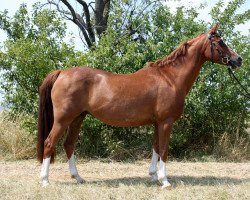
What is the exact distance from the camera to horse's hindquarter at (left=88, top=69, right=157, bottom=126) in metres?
5.80

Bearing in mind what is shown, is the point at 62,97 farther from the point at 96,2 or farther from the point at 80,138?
the point at 96,2

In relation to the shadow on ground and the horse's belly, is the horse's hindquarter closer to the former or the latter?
the horse's belly

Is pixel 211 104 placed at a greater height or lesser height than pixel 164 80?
lesser

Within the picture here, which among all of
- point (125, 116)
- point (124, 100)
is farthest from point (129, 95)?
point (125, 116)

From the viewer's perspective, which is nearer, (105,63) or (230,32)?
(105,63)

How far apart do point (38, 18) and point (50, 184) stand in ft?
14.7

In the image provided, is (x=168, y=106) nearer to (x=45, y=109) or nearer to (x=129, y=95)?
(x=129, y=95)

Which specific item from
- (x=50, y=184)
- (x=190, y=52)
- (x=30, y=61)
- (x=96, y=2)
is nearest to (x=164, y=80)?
(x=190, y=52)

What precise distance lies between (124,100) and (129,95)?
0.34ft

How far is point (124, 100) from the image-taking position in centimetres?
581

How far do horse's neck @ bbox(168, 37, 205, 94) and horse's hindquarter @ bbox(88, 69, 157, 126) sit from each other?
447mm

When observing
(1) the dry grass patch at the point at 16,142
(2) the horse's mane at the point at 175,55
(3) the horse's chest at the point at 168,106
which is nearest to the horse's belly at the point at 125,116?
(3) the horse's chest at the point at 168,106

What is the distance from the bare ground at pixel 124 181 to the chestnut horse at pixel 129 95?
0.42m

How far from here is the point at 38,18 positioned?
887 cm
